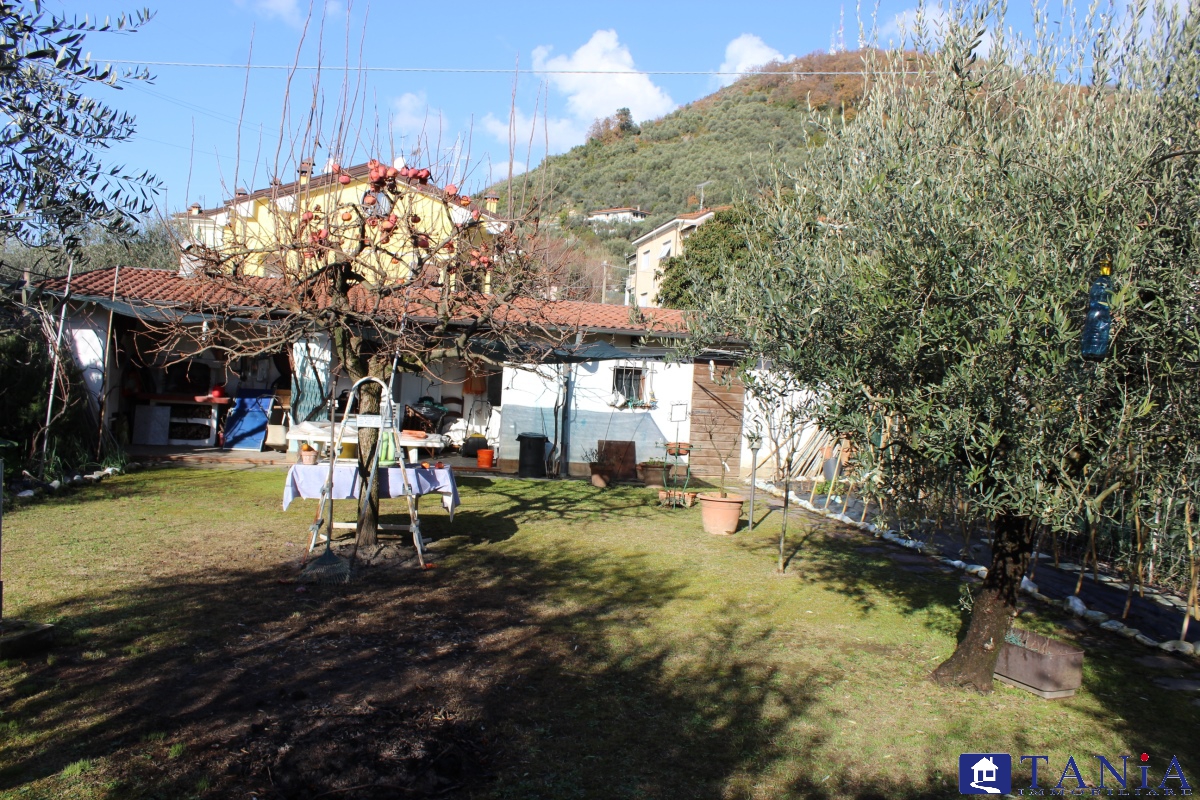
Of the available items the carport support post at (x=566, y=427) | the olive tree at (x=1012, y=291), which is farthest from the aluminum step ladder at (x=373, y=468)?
the carport support post at (x=566, y=427)

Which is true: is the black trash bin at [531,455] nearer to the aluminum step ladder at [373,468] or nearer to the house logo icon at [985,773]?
the aluminum step ladder at [373,468]

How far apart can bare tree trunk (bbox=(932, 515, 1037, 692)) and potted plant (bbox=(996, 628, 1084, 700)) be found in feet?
0.59

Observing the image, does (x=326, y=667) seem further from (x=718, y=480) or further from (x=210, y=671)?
(x=718, y=480)

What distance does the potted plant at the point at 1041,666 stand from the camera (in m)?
5.07

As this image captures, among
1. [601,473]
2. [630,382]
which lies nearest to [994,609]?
[601,473]

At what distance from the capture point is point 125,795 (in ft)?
10.9

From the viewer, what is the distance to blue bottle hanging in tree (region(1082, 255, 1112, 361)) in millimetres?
3645

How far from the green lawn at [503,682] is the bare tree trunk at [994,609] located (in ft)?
0.49

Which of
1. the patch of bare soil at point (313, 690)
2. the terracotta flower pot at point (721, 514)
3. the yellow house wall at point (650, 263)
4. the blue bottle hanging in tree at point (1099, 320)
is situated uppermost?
the yellow house wall at point (650, 263)

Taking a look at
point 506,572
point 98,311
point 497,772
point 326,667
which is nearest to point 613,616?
point 506,572

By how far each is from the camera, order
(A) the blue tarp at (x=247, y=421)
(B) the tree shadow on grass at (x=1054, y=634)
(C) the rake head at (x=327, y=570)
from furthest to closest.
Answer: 1. (A) the blue tarp at (x=247, y=421)
2. (C) the rake head at (x=327, y=570)
3. (B) the tree shadow on grass at (x=1054, y=634)

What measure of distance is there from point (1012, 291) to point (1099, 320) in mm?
383

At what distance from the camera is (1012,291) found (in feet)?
Answer: 12.7

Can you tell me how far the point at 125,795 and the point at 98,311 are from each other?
12593mm
